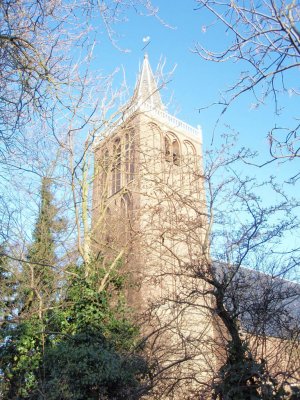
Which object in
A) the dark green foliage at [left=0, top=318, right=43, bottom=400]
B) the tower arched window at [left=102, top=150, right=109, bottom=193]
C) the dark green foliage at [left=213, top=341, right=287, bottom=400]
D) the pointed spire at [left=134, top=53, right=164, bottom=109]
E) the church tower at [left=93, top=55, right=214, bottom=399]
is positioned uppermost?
the pointed spire at [left=134, top=53, right=164, bottom=109]

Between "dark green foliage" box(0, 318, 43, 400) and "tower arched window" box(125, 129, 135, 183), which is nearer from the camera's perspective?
"dark green foliage" box(0, 318, 43, 400)

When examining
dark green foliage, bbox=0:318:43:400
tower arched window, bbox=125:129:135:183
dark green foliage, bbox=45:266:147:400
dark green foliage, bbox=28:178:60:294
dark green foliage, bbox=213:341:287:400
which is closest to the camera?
dark green foliage, bbox=213:341:287:400

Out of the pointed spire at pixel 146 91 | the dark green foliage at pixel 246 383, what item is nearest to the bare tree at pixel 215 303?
the dark green foliage at pixel 246 383

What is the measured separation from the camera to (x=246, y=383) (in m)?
4.92

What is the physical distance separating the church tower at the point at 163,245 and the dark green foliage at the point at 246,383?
4.23ft

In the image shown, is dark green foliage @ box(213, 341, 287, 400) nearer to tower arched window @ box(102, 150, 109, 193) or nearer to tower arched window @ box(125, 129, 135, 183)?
tower arched window @ box(125, 129, 135, 183)

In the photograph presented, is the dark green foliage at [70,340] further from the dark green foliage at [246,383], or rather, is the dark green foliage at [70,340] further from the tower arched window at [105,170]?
the dark green foliage at [246,383]

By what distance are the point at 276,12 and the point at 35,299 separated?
11.4 m

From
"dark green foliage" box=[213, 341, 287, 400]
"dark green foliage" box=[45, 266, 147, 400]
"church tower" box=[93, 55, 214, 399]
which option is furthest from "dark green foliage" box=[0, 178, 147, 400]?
"dark green foliage" box=[213, 341, 287, 400]

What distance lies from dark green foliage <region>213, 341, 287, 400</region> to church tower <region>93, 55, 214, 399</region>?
50.8 inches

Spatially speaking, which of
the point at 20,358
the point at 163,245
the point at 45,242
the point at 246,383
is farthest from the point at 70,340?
the point at 45,242

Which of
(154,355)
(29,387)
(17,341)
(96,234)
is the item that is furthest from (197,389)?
(96,234)

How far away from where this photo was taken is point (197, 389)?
6441 mm

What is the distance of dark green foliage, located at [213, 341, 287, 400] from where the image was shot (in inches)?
176
